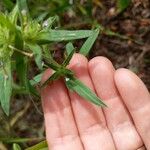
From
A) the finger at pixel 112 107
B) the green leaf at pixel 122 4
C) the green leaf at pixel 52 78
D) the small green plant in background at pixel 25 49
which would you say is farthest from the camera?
the green leaf at pixel 122 4

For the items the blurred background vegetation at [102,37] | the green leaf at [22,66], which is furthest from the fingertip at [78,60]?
the blurred background vegetation at [102,37]

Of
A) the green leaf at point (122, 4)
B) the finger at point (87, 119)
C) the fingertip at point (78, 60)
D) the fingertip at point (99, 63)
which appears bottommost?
the finger at point (87, 119)

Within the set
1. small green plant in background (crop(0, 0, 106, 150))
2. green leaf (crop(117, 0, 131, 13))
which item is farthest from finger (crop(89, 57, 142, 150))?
green leaf (crop(117, 0, 131, 13))

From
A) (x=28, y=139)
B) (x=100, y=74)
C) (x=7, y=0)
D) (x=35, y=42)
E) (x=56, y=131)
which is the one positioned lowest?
(x=28, y=139)

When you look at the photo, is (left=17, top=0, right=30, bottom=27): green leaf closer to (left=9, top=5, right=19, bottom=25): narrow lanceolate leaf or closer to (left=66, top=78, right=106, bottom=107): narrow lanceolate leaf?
(left=9, top=5, right=19, bottom=25): narrow lanceolate leaf

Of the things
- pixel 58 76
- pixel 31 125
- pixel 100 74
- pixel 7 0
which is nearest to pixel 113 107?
pixel 100 74

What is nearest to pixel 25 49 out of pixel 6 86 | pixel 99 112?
pixel 6 86

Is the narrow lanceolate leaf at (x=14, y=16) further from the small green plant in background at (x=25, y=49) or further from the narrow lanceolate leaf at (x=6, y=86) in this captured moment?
the narrow lanceolate leaf at (x=6, y=86)

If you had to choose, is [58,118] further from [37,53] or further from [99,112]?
[37,53]

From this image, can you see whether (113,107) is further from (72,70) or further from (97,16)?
(97,16)
